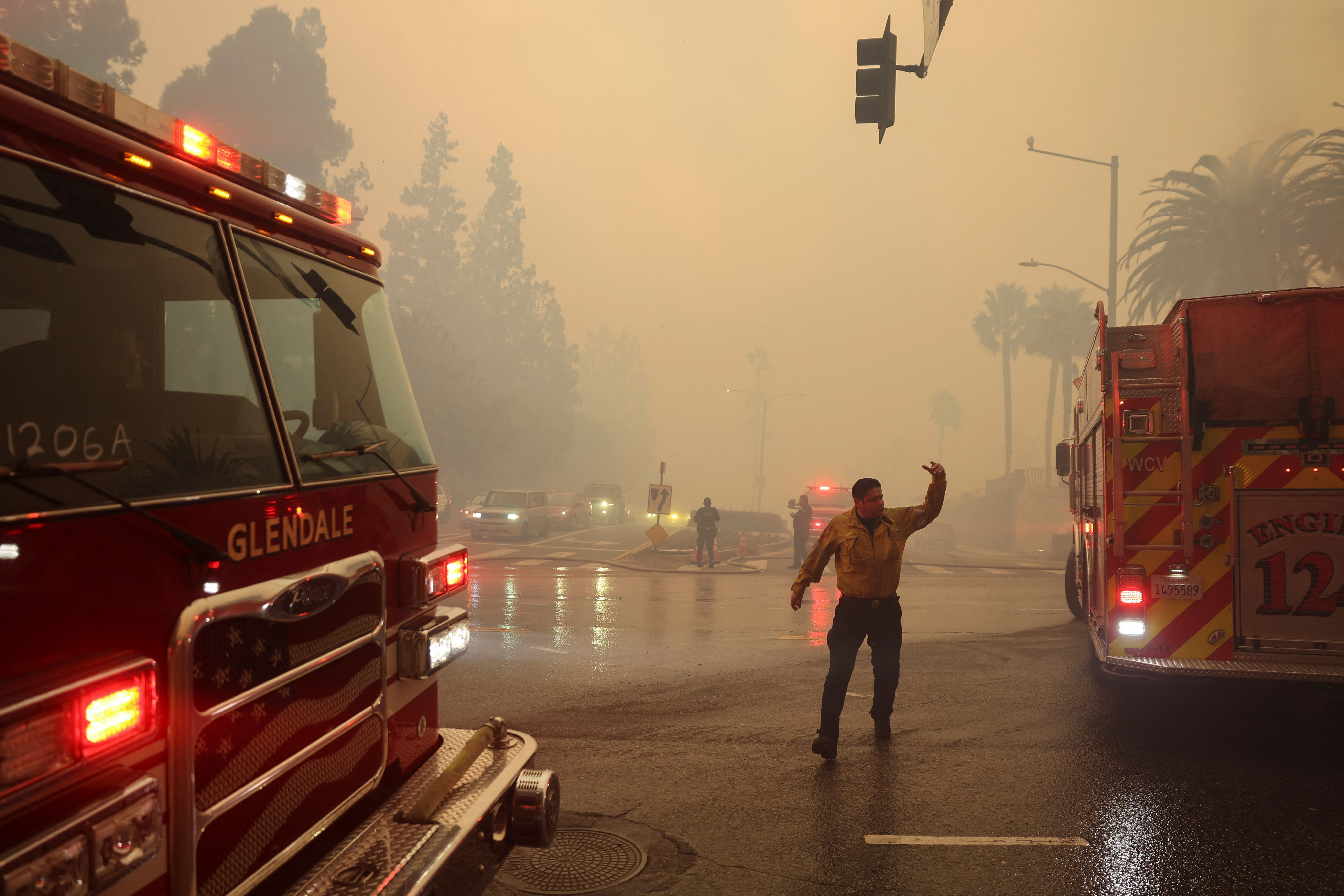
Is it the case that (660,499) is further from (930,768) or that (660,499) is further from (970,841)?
A: (970,841)

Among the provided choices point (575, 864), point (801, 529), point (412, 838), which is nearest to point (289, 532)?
point (412, 838)

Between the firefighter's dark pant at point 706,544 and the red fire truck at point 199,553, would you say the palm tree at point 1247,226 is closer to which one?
the firefighter's dark pant at point 706,544

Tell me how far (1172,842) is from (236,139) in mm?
44984

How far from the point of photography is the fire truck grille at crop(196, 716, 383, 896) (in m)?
2.37

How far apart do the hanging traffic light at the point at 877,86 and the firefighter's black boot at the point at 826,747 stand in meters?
6.25

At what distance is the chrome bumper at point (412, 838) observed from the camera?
8.61 ft

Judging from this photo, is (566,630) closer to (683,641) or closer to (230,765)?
(683,641)

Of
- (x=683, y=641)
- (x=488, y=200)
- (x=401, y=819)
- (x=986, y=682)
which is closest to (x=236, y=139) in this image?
(x=488, y=200)

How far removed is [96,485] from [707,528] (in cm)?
2071

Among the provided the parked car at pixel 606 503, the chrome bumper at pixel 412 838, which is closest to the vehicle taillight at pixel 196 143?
the chrome bumper at pixel 412 838

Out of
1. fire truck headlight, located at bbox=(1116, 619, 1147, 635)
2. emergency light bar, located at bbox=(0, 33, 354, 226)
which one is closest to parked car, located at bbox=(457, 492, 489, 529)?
fire truck headlight, located at bbox=(1116, 619, 1147, 635)

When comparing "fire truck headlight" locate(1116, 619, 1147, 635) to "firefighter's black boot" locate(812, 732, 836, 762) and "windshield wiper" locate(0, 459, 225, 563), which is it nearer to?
"firefighter's black boot" locate(812, 732, 836, 762)

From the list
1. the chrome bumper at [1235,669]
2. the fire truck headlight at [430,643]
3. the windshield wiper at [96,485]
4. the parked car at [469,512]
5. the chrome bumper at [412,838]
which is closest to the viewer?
the windshield wiper at [96,485]

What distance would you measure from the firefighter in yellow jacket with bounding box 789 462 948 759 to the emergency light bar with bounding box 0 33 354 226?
12.4 ft
